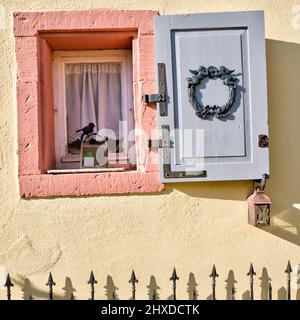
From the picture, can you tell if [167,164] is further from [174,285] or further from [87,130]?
[174,285]

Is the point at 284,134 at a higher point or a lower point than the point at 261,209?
higher

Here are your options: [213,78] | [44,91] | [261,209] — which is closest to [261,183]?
[261,209]

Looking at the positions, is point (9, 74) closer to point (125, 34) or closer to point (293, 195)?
point (125, 34)

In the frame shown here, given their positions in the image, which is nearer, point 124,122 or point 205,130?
point 205,130

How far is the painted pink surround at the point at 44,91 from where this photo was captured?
11.3 feet

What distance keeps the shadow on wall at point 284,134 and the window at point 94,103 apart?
1176mm

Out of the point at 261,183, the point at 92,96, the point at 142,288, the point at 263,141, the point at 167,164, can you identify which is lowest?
the point at 142,288

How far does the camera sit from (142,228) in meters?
3.50

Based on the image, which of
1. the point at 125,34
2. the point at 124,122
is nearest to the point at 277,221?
the point at 124,122

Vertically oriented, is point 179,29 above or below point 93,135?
above

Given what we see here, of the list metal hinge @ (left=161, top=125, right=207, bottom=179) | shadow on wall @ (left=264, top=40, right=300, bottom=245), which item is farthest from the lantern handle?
metal hinge @ (left=161, top=125, right=207, bottom=179)

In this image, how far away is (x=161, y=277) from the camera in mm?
3502

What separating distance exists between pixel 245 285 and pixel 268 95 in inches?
60.9

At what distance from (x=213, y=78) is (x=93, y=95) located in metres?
1.08
